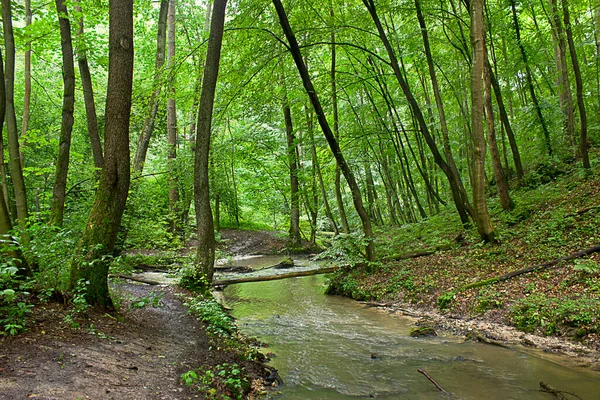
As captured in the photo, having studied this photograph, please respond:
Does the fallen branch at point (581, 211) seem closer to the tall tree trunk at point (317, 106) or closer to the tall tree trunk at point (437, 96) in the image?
the tall tree trunk at point (437, 96)

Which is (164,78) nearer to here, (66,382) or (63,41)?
(63,41)

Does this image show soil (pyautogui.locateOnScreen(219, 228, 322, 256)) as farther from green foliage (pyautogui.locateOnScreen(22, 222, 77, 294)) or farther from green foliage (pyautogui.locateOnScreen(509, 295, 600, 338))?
green foliage (pyautogui.locateOnScreen(22, 222, 77, 294))

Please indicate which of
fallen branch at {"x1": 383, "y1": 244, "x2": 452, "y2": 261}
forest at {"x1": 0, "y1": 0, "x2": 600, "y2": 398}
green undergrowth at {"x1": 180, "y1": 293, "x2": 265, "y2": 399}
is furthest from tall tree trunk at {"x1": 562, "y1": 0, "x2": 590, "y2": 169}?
green undergrowth at {"x1": 180, "y1": 293, "x2": 265, "y2": 399}

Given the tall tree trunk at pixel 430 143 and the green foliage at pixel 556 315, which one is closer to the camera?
the green foliage at pixel 556 315

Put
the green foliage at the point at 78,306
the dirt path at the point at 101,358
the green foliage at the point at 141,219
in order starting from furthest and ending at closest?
the green foliage at the point at 141,219 → the green foliage at the point at 78,306 → the dirt path at the point at 101,358

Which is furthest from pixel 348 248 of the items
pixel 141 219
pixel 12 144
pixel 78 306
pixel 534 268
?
pixel 12 144

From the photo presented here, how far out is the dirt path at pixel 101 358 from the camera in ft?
9.71

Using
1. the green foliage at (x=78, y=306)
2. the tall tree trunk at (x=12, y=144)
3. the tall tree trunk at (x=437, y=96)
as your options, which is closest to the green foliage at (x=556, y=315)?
the tall tree trunk at (x=437, y=96)

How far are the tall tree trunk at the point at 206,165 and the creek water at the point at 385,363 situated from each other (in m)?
1.58

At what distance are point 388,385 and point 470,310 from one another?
3246 mm

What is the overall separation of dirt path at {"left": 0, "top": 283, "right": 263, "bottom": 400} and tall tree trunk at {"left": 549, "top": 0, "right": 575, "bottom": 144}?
39.8 feet

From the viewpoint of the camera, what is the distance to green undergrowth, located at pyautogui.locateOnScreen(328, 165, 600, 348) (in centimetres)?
571

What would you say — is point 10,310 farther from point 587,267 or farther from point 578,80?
point 578,80

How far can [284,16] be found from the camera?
9258 mm
